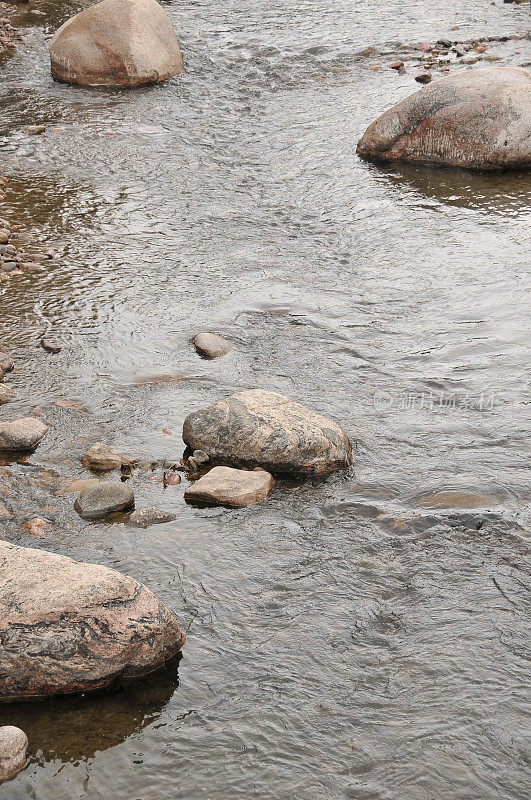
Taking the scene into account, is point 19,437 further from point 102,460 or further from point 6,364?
point 6,364

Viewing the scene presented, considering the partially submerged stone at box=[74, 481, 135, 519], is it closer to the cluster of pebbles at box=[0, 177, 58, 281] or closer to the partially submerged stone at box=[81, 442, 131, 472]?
the partially submerged stone at box=[81, 442, 131, 472]

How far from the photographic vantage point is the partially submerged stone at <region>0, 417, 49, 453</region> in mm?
5301

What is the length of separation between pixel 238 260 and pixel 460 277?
1981 mm

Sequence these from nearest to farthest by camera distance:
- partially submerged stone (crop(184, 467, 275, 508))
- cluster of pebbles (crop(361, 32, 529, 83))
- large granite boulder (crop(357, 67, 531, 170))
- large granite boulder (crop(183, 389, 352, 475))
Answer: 1. partially submerged stone (crop(184, 467, 275, 508))
2. large granite boulder (crop(183, 389, 352, 475))
3. large granite boulder (crop(357, 67, 531, 170))
4. cluster of pebbles (crop(361, 32, 529, 83))

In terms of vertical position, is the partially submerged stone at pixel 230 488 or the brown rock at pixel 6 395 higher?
the brown rock at pixel 6 395

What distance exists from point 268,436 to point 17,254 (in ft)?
13.1

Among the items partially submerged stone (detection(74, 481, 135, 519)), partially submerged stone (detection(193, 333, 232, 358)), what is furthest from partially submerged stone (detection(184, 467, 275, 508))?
partially submerged stone (detection(193, 333, 232, 358))

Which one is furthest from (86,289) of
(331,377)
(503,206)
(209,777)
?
(209,777)

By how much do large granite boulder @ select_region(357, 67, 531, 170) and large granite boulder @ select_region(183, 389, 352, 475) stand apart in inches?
218

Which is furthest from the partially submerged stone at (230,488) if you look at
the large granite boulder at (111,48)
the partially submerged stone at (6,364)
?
the large granite boulder at (111,48)

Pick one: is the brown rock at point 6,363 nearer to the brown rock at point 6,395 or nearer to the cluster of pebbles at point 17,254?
the brown rock at point 6,395

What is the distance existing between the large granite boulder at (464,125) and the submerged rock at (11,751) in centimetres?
815

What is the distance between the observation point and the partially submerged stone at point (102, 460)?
5.18 metres

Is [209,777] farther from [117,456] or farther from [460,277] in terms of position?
[460,277]
